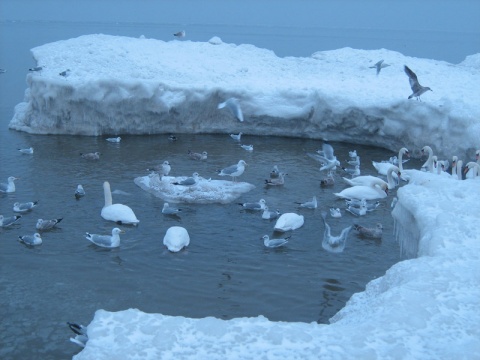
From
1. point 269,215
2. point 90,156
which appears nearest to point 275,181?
point 269,215

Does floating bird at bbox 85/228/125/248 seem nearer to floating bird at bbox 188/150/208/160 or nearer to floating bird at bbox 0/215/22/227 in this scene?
floating bird at bbox 0/215/22/227

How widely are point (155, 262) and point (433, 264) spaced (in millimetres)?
5959

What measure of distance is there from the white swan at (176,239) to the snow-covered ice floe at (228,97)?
38.1ft

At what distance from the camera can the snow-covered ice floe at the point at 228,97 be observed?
22172mm

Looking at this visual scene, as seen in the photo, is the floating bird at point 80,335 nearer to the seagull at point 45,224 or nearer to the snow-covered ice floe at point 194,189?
the seagull at point 45,224

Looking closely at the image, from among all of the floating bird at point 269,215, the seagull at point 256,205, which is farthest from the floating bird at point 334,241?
the seagull at point 256,205

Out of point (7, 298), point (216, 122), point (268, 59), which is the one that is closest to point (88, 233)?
point (7, 298)

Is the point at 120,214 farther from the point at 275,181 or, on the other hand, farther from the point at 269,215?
the point at 275,181

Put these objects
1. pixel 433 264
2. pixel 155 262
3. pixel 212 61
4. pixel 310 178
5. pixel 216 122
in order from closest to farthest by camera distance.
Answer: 1. pixel 433 264
2. pixel 155 262
3. pixel 310 178
4. pixel 216 122
5. pixel 212 61

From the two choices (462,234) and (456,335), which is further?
(462,234)

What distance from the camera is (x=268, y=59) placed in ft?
101

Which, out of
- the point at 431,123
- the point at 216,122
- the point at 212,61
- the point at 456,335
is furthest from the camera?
the point at 212,61

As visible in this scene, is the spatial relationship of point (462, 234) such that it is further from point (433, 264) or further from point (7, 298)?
point (7, 298)

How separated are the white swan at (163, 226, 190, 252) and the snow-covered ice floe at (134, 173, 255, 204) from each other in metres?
3.04
